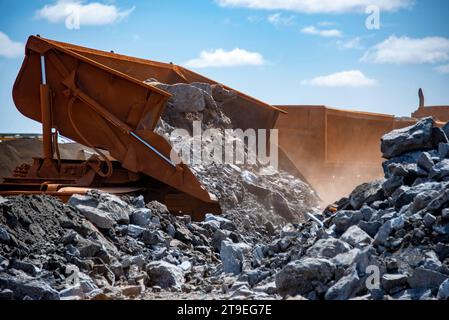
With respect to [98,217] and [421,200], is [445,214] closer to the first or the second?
[421,200]

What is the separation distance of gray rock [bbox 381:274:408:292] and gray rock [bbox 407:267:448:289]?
0.16 feet

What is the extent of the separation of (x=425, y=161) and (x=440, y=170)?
0.28 meters

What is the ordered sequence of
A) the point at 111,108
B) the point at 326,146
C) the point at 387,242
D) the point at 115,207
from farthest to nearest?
the point at 326,146 → the point at 111,108 → the point at 115,207 → the point at 387,242

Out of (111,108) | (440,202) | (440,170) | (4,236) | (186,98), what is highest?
(186,98)

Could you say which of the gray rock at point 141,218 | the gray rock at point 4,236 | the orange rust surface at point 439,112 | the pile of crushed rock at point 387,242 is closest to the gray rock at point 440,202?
the pile of crushed rock at point 387,242

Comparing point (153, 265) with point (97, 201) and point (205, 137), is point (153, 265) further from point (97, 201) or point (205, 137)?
point (205, 137)

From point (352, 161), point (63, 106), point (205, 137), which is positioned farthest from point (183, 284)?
point (352, 161)

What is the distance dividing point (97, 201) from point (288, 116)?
6.93 m

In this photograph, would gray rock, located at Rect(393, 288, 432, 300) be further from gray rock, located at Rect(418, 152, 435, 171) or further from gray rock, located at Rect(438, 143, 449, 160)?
gray rock, located at Rect(438, 143, 449, 160)

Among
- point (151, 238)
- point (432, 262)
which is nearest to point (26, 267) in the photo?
point (151, 238)

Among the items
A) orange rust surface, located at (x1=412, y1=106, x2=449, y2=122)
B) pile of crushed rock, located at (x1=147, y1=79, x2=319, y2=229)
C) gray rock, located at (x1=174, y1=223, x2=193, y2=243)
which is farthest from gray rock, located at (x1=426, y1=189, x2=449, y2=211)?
orange rust surface, located at (x1=412, y1=106, x2=449, y2=122)

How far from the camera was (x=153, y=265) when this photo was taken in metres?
5.46

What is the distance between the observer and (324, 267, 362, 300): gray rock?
4.26 m

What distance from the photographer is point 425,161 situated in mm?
5938
